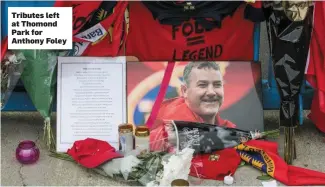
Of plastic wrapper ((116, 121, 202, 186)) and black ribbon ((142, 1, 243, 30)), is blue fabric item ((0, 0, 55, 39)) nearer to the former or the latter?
black ribbon ((142, 1, 243, 30))

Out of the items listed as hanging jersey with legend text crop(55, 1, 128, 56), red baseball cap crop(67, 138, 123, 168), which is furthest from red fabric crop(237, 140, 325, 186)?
hanging jersey with legend text crop(55, 1, 128, 56)

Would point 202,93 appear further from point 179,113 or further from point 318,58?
point 318,58

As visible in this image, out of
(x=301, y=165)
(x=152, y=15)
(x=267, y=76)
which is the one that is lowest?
(x=301, y=165)

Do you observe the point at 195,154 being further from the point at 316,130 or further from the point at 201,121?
the point at 316,130

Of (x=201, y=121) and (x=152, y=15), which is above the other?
(x=152, y=15)

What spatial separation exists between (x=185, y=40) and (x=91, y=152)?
90cm

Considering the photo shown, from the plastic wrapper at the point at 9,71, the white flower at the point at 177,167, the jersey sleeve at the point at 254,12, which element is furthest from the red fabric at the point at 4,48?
the jersey sleeve at the point at 254,12

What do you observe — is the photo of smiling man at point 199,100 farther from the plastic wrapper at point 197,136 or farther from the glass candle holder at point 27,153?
the glass candle holder at point 27,153

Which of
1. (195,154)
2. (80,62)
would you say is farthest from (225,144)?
(80,62)

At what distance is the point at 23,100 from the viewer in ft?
12.0

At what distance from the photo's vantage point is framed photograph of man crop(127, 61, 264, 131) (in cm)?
351

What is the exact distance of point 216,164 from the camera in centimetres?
323

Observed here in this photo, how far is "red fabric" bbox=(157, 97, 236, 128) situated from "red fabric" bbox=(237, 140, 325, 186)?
0.26 m

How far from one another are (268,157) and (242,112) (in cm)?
38
